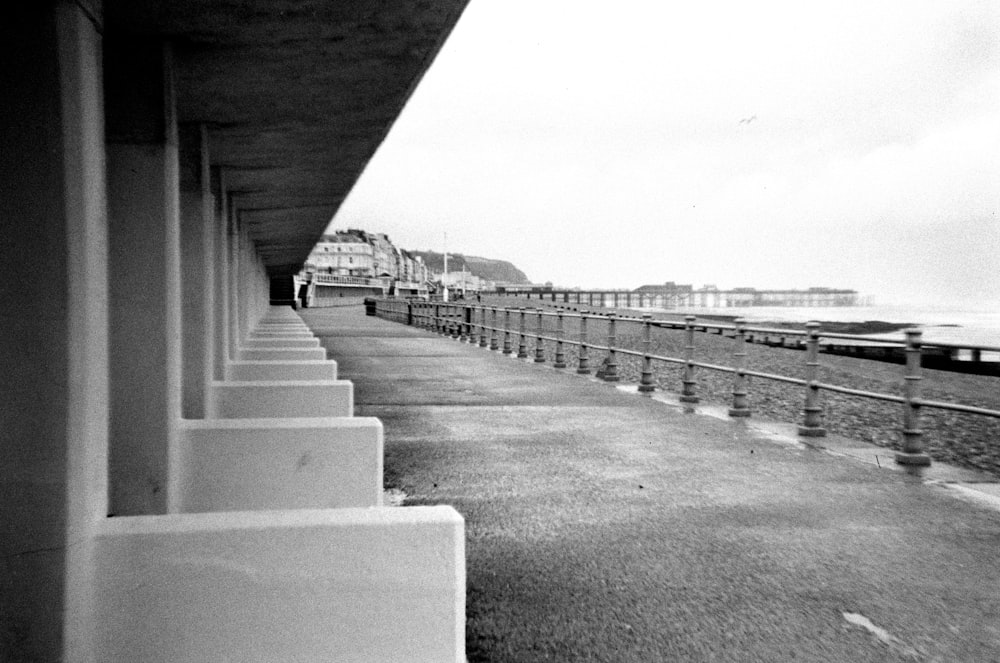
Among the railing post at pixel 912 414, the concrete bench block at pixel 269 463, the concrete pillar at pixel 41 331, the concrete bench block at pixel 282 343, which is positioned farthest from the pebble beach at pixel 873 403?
the concrete pillar at pixel 41 331

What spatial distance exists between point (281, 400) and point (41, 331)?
4595 millimetres

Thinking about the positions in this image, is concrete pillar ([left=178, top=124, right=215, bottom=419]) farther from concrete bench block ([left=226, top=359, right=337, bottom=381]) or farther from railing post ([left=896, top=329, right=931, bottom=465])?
railing post ([left=896, top=329, right=931, bottom=465])

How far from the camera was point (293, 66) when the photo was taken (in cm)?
492

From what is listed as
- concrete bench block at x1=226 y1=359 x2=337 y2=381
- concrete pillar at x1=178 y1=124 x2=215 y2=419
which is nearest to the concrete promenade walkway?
concrete bench block at x1=226 y1=359 x2=337 y2=381

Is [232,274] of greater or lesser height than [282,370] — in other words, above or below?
above

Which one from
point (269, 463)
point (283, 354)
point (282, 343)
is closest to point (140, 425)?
point (269, 463)

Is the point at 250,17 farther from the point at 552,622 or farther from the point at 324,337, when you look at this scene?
the point at 324,337

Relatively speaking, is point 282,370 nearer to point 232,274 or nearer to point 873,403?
point 232,274

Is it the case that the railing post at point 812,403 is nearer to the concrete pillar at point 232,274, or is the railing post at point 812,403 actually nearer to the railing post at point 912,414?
the railing post at point 912,414

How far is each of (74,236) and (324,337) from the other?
2916cm

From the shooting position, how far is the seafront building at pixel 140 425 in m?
2.90

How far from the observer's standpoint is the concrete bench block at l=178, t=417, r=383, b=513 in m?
4.79

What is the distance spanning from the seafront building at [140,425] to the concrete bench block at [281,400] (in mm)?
2490

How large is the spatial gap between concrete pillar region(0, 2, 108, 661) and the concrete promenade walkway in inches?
62.1
